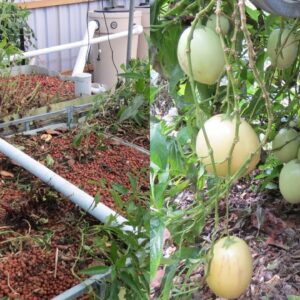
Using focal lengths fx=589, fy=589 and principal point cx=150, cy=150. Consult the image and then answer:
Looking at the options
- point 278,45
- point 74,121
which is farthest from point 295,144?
point 74,121

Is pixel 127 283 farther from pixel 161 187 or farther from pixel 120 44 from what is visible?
pixel 120 44

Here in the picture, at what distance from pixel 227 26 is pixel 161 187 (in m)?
0.15

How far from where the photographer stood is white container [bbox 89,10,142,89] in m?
0.78

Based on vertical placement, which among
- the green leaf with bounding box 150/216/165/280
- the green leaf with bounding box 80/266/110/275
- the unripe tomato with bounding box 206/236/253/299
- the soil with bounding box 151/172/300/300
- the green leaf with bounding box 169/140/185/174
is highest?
the green leaf with bounding box 169/140/185/174

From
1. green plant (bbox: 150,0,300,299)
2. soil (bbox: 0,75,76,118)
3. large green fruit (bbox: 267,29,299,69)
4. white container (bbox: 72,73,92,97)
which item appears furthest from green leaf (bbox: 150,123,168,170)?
soil (bbox: 0,75,76,118)

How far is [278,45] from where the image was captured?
0.46 metres

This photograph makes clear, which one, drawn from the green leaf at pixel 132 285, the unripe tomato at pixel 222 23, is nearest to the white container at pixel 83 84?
the green leaf at pixel 132 285

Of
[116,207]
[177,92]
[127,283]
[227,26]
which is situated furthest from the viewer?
[116,207]

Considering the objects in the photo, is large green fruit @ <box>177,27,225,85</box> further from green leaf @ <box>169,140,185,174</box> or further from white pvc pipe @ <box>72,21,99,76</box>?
white pvc pipe @ <box>72,21,99,76</box>

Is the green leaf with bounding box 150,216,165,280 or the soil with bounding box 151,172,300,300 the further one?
the soil with bounding box 151,172,300,300

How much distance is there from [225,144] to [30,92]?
0.93 metres

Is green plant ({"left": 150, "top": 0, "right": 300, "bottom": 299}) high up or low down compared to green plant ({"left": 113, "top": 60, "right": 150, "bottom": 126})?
up

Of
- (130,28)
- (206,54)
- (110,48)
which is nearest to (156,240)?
(206,54)

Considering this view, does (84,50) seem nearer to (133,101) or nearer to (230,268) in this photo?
(133,101)
